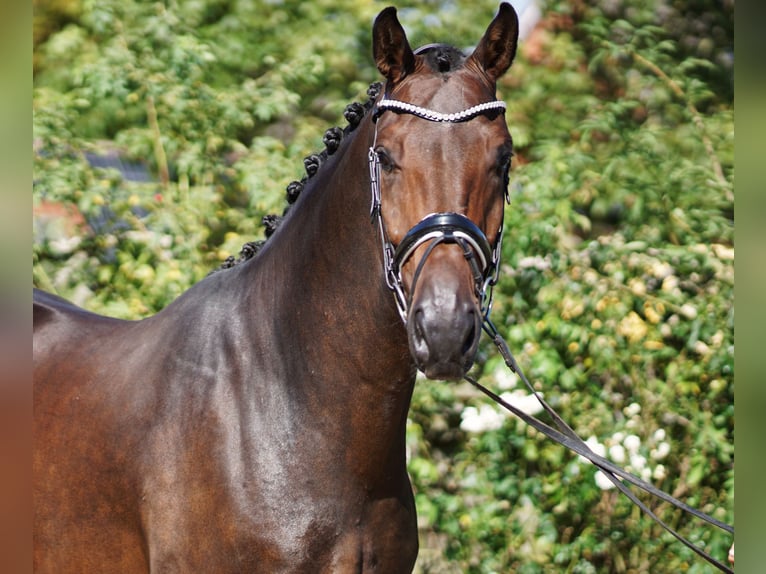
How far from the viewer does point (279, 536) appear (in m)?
2.30

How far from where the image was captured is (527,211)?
4930 mm

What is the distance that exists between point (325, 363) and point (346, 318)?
0.12m

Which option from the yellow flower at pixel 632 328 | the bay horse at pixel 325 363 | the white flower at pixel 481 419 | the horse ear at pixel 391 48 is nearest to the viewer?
the bay horse at pixel 325 363

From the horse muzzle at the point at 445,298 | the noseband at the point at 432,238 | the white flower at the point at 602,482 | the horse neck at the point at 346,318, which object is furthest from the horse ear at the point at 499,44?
the white flower at the point at 602,482

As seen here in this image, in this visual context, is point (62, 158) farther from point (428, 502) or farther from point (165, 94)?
point (428, 502)

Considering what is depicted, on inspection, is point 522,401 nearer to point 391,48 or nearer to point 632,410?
point 632,410

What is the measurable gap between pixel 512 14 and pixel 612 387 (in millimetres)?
2740

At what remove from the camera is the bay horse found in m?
2.14

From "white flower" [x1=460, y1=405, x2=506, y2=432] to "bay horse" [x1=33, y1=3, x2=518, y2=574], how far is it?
1946mm

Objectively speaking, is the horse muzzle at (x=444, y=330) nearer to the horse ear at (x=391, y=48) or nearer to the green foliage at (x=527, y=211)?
the horse ear at (x=391, y=48)

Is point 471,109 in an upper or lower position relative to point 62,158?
upper

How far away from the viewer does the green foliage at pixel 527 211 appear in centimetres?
458

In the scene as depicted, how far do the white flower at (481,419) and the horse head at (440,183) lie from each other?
2366 millimetres
